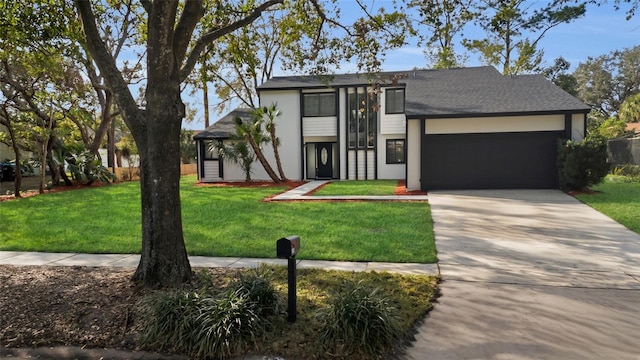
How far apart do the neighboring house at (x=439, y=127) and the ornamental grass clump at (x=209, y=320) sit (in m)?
7.85

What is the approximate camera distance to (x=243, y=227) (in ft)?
28.1

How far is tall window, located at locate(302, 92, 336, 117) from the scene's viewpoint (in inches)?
823

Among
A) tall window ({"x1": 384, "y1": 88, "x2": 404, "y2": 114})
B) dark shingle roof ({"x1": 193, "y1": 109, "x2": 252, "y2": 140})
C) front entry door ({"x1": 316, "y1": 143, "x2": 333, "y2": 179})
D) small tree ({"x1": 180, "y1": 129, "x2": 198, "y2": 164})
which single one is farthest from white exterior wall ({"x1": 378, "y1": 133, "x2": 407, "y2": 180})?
small tree ({"x1": 180, "y1": 129, "x2": 198, "y2": 164})

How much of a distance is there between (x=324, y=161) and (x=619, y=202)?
536 inches

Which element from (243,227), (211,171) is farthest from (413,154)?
(211,171)

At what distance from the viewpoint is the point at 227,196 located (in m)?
14.2

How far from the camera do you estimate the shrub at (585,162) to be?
41.2 feet

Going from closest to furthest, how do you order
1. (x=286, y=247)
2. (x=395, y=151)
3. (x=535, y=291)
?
(x=286, y=247), (x=535, y=291), (x=395, y=151)

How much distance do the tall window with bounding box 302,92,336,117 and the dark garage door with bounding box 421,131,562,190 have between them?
733 cm

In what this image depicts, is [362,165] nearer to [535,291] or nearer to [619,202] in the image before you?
[619,202]

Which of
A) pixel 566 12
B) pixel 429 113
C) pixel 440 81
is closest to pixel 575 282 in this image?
pixel 566 12

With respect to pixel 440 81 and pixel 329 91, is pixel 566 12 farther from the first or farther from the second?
pixel 329 91

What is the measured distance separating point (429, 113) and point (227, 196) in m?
7.62

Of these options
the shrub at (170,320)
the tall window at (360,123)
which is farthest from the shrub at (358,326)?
the tall window at (360,123)
